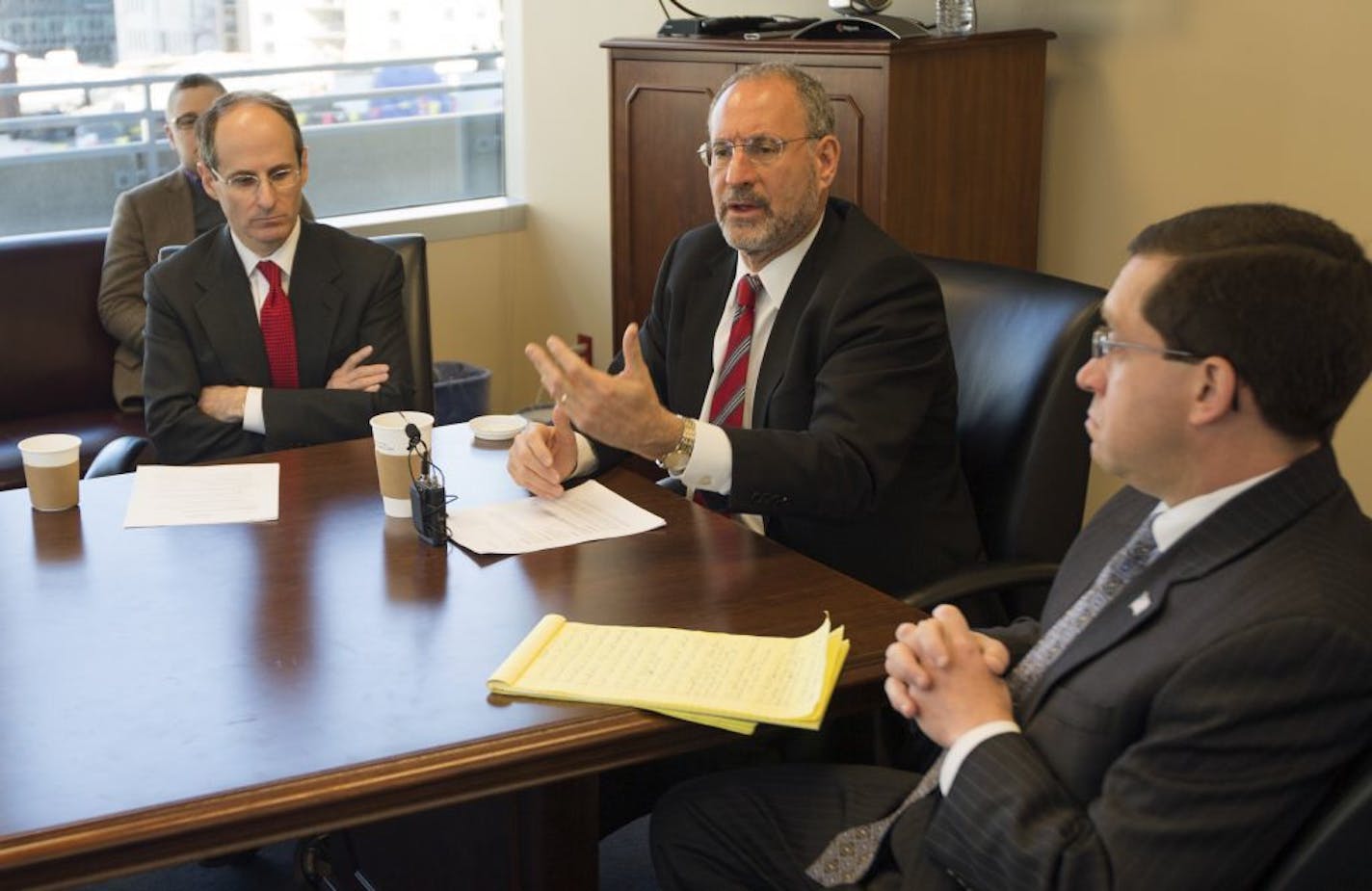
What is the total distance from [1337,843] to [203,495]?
1.81 meters

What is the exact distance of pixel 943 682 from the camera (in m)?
1.74

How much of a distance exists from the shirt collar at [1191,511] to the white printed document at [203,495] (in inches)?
54.7

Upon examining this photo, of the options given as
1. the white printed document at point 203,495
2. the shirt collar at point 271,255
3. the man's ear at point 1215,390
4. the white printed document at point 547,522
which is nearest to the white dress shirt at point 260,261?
the shirt collar at point 271,255

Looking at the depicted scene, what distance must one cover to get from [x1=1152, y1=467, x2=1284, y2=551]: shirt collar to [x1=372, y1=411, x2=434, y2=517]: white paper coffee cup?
1.16 metres

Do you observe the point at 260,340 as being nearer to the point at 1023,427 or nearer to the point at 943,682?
the point at 1023,427

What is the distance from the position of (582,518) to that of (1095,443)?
98 cm

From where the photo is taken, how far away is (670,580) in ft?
7.18

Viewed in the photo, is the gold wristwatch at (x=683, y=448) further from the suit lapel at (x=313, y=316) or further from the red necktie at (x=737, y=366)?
the suit lapel at (x=313, y=316)

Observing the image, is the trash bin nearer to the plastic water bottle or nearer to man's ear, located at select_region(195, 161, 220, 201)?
man's ear, located at select_region(195, 161, 220, 201)

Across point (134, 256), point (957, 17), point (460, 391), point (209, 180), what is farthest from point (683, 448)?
point (460, 391)

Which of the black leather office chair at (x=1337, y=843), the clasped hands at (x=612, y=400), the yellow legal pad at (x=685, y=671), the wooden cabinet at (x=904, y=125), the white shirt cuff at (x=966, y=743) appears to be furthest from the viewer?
Result: the wooden cabinet at (x=904, y=125)

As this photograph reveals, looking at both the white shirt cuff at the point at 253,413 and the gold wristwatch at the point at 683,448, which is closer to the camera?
the gold wristwatch at the point at 683,448

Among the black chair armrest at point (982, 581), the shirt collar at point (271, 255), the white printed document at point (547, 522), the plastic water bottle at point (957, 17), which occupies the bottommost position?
the black chair armrest at point (982, 581)

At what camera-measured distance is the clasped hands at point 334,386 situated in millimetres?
3090
